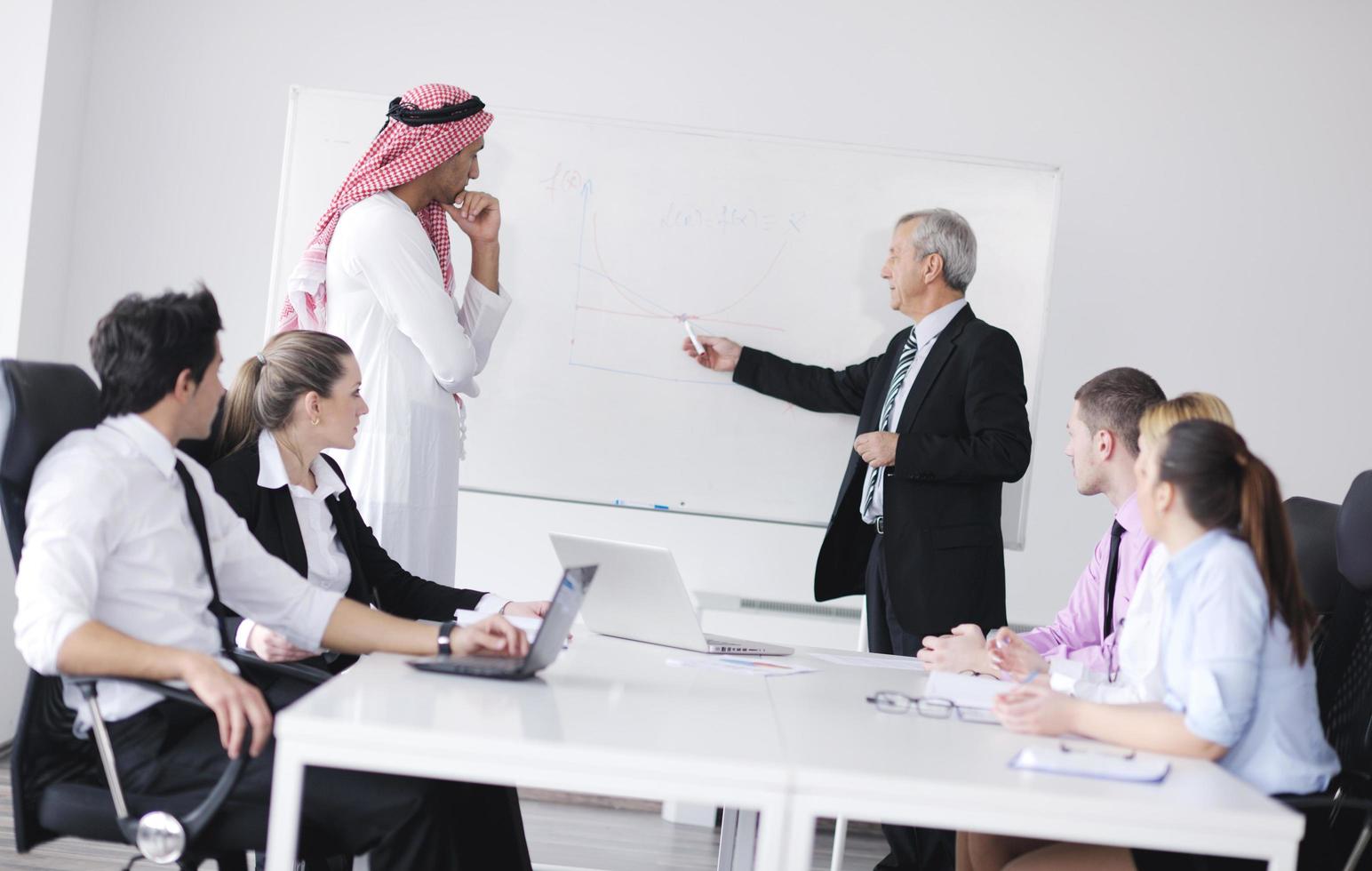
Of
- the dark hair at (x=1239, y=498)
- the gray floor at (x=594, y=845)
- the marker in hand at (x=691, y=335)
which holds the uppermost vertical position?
the marker in hand at (x=691, y=335)

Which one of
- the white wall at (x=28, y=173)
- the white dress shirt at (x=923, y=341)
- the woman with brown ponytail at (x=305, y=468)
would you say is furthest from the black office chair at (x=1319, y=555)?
the white wall at (x=28, y=173)

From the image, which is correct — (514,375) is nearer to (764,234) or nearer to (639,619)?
(764,234)

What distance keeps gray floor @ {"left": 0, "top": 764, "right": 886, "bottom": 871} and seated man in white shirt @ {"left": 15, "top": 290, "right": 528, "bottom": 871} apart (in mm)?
1556

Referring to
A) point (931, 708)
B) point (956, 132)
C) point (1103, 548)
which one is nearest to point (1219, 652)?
point (931, 708)

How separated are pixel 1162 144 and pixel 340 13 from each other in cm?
272

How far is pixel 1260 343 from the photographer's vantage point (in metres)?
4.34

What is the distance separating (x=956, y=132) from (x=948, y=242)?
97 cm

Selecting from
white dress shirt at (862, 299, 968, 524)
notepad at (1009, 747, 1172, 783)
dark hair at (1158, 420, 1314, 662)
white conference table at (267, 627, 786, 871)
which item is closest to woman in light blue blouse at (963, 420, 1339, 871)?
dark hair at (1158, 420, 1314, 662)

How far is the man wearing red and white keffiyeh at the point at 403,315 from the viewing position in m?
2.95

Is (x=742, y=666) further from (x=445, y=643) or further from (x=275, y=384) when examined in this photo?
(x=275, y=384)

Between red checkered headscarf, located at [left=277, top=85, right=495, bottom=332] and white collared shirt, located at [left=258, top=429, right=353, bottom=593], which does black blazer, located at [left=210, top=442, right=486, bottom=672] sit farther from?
red checkered headscarf, located at [left=277, top=85, right=495, bottom=332]

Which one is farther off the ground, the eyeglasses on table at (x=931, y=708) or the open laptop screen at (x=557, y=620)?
the open laptop screen at (x=557, y=620)

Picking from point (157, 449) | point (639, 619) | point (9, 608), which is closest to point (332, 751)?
point (157, 449)

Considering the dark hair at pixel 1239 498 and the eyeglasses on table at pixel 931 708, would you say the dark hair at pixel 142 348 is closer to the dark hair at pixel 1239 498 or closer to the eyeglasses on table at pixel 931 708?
the eyeglasses on table at pixel 931 708
